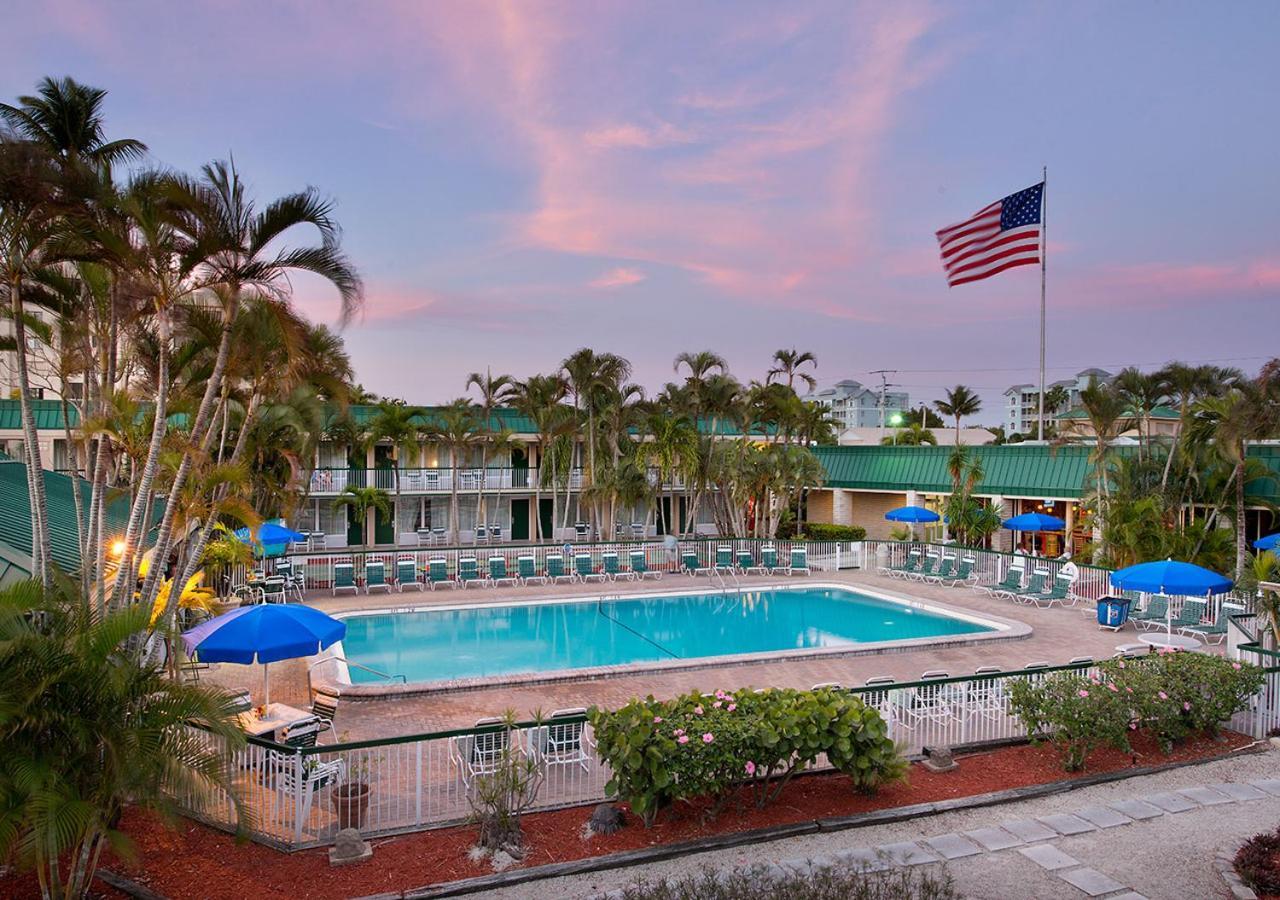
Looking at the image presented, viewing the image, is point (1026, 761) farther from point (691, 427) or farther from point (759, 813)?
point (691, 427)

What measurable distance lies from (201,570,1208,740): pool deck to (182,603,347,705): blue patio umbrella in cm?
141

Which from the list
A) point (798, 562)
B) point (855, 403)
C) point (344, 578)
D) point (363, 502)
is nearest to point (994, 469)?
point (798, 562)

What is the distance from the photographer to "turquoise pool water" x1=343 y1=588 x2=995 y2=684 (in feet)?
53.0

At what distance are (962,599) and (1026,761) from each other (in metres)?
12.4

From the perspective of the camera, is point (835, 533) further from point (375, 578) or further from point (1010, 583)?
point (375, 578)

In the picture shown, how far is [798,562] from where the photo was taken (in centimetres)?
2438

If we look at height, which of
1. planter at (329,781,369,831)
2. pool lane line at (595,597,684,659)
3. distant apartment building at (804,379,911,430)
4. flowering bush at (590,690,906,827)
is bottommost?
pool lane line at (595,597,684,659)

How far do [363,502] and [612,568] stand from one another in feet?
36.9

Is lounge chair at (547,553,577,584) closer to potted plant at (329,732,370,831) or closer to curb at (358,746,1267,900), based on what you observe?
potted plant at (329,732,370,831)

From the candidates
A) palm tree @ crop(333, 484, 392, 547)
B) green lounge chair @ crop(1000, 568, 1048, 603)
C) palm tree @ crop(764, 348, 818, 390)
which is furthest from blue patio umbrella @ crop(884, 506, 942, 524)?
palm tree @ crop(333, 484, 392, 547)

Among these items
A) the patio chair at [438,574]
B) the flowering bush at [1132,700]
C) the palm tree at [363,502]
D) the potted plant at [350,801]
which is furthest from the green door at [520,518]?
the potted plant at [350,801]

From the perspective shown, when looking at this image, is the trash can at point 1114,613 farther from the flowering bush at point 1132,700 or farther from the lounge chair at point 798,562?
the lounge chair at point 798,562

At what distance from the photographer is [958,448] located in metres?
27.9

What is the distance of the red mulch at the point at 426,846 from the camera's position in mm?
6133
